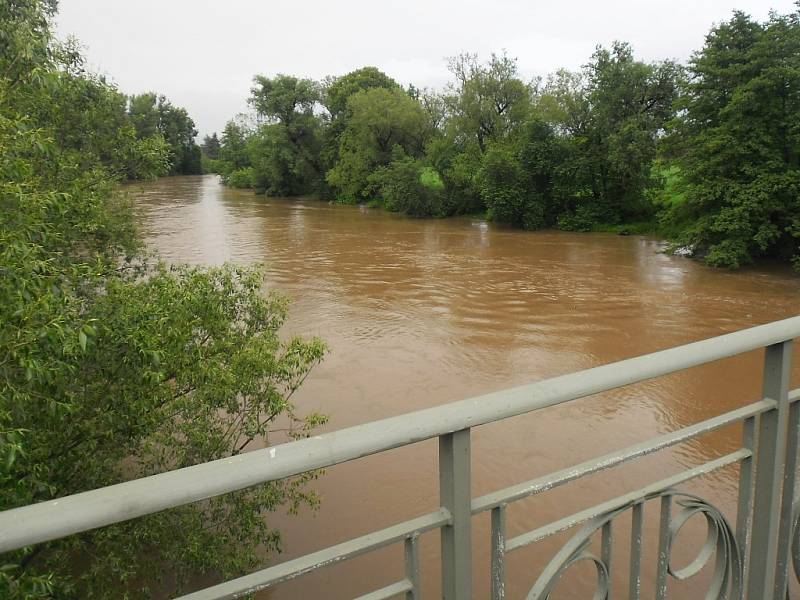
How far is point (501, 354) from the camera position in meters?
10.7

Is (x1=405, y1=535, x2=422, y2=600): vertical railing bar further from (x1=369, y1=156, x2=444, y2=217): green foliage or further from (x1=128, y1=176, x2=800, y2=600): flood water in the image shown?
(x1=369, y1=156, x2=444, y2=217): green foliage

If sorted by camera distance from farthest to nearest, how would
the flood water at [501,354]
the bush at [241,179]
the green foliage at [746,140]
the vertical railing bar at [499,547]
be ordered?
the bush at [241,179] < the green foliage at [746,140] < the flood water at [501,354] < the vertical railing bar at [499,547]

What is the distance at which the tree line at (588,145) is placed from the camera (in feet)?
50.3

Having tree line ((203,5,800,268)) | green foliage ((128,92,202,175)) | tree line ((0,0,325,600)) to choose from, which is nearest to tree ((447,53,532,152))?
tree line ((203,5,800,268))

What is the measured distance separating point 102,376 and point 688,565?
3.52 metres

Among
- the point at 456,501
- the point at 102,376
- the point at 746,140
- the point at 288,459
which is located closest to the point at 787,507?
the point at 456,501

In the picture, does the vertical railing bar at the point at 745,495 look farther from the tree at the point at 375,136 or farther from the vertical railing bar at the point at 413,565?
the tree at the point at 375,136

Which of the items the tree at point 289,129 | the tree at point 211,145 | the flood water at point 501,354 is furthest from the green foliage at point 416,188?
the tree at point 211,145

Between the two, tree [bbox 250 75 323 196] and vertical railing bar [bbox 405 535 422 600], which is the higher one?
tree [bbox 250 75 323 196]

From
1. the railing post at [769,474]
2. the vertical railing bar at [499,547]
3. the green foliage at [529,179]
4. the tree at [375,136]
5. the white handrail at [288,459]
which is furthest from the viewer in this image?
the tree at [375,136]

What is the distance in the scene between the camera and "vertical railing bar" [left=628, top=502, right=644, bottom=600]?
60.1 inches

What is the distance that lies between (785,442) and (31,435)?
3.77 meters

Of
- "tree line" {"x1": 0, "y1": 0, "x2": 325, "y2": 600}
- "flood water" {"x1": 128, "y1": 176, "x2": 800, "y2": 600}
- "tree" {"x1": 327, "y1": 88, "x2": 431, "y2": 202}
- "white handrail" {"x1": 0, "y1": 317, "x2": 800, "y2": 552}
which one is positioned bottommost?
"flood water" {"x1": 128, "y1": 176, "x2": 800, "y2": 600}

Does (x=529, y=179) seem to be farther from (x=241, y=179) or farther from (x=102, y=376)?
(x=241, y=179)
